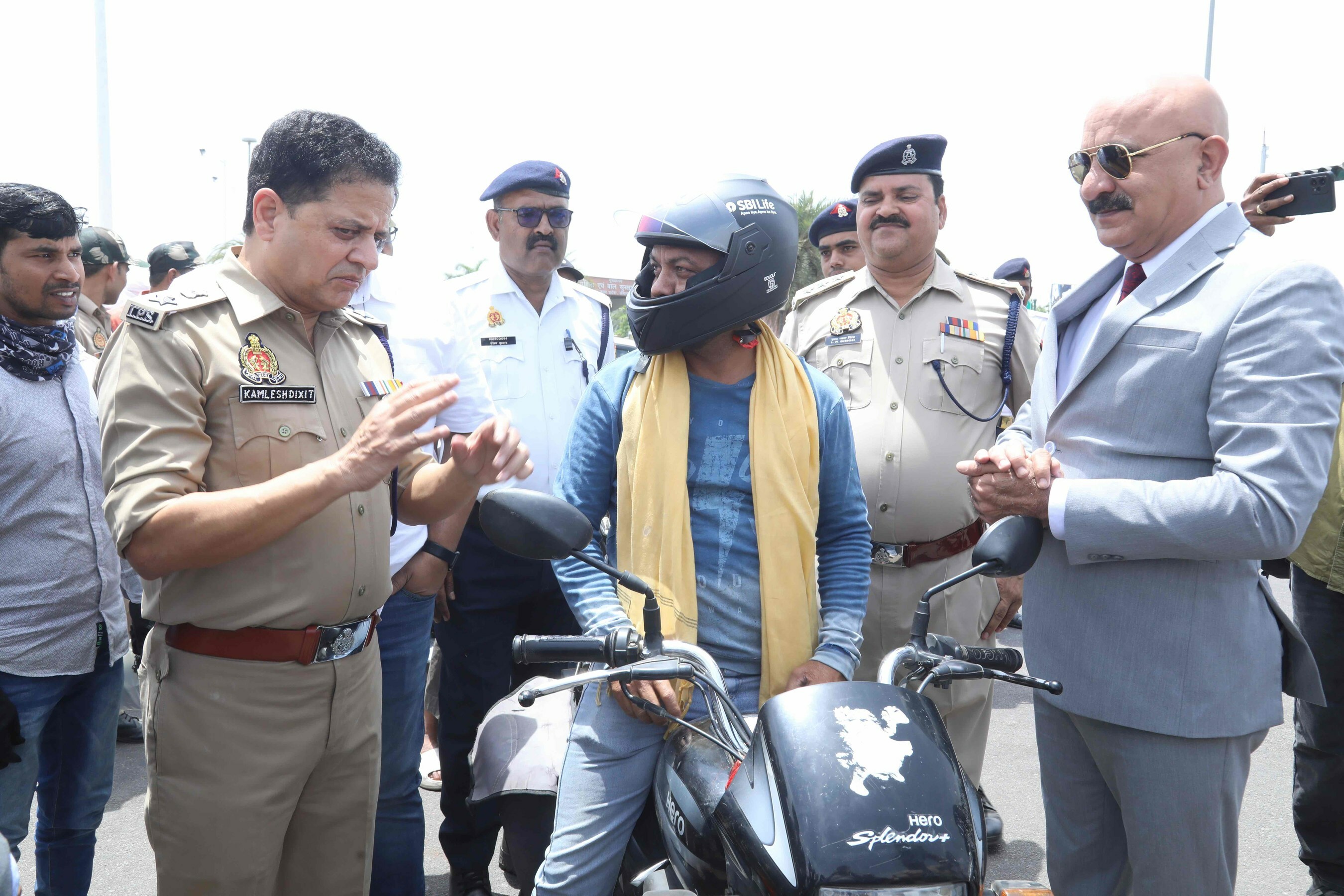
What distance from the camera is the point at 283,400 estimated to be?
7.47ft

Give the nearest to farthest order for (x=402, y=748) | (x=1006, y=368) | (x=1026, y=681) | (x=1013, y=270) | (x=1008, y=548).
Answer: (x=1026, y=681) < (x=1008, y=548) < (x=402, y=748) < (x=1006, y=368) < (x=1013, y=270)

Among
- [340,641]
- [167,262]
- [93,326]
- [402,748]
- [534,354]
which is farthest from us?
[167,262]

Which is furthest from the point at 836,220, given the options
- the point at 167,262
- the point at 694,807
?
the point at 167,262

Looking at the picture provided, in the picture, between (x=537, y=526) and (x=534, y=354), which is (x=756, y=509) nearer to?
(x=537, y=526)

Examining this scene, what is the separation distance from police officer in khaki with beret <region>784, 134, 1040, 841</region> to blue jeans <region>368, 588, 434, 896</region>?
1.55 metres

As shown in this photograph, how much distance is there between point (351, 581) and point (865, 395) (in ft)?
6.44

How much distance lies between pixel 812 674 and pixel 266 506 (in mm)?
1209

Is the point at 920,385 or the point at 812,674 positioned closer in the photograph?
the point at 812,674

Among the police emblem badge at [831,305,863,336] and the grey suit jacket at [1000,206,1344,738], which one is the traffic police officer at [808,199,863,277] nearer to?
the police emblem badge at [831,305,863,336]

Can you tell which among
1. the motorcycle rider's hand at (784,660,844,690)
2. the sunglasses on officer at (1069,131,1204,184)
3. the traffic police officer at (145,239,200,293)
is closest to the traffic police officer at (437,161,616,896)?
the motorcycle rider's hand at (784,660,844,690)

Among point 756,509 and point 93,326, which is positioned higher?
point 93,326

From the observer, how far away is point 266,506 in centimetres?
204

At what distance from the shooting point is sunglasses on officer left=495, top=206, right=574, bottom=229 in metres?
4.14

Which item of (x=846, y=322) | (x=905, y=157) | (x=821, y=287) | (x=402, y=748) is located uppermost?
(x=905, y=157)
